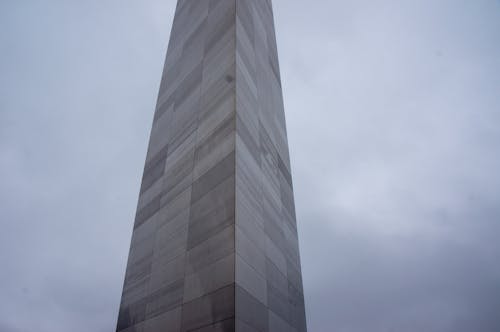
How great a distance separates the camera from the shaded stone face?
8.86m

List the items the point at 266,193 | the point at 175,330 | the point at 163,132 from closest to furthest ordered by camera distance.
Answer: the point at 175,330, the point at 266,193, the point at 163,132

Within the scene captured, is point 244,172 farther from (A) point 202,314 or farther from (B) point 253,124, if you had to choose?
(A) point 202,314

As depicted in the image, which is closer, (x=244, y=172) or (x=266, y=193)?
(x=244, y=172)

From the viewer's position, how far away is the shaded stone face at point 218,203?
29.1 ft

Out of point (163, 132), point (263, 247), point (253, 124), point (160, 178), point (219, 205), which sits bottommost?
point (263, 247)

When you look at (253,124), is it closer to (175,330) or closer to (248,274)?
(248,274)

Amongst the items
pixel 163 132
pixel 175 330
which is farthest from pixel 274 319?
pixel 163 132

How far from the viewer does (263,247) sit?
34.9 ft

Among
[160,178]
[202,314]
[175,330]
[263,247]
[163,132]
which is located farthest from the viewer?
[163,132]

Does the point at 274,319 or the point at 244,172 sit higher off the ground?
the point at 244,172

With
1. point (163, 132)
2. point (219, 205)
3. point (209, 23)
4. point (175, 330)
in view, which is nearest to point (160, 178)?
point (163, 132)

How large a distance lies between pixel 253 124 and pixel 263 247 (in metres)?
5.18

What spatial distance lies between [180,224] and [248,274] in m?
3.43

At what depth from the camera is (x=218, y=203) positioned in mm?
9953
